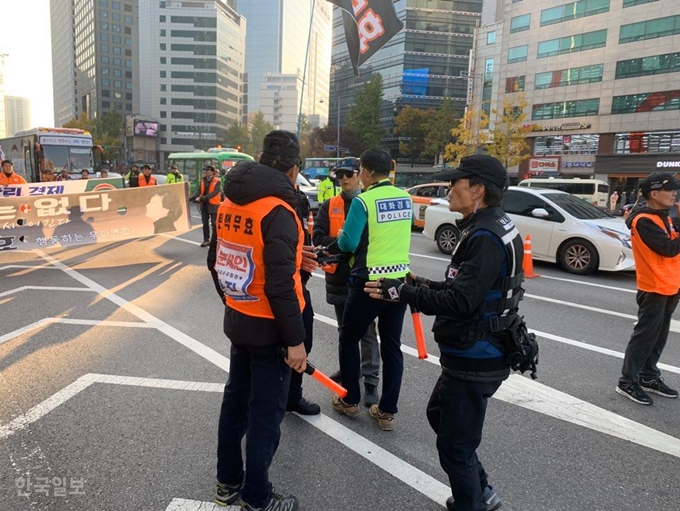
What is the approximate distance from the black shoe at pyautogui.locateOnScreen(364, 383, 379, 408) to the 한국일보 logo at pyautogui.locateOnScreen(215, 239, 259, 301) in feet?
5.62

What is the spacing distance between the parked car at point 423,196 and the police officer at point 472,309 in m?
11.3

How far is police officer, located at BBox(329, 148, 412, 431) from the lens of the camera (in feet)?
10.7

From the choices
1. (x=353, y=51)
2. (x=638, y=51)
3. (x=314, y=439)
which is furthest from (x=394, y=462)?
(x=638, y=51)

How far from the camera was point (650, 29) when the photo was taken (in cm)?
3775

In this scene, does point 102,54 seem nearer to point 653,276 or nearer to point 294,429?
point 294,429

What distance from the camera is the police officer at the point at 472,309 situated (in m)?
2.11

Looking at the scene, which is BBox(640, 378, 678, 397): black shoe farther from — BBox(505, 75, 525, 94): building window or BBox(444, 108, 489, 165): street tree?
BBox(505, 75, 525, 94): building window

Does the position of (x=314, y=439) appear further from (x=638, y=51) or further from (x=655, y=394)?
(x=638, y=51)

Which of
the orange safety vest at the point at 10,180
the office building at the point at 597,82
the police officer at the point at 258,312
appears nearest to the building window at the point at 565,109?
Answer: the office building at the point at 597,82

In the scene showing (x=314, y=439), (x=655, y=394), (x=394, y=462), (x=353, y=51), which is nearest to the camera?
(x=394, y=462)

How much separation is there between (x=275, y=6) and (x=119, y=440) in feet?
532

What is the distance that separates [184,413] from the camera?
3461 mm

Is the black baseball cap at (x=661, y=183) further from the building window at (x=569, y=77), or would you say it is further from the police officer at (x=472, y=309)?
the building window at (x=569, y=77)

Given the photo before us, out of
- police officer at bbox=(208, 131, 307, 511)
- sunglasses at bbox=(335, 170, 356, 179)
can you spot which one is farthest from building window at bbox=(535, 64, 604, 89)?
police officer at bbox=(208, 131, 307, 511)
